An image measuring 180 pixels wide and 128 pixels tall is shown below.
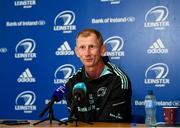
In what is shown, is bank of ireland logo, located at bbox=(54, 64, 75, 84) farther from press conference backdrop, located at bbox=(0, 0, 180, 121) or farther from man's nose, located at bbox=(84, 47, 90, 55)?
man's nose, located at bbox=(84, 47, 90, 55)

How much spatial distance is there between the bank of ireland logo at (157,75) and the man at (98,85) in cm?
71

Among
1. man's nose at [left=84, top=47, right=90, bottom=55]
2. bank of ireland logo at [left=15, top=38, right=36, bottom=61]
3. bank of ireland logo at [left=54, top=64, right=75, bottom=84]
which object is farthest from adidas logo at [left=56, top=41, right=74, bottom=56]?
man's nose at [left=84, top=47, right=90, bottom=55]

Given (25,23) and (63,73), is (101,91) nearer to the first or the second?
(63,73)

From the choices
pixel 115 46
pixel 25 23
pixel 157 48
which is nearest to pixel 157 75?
pixel 157 48

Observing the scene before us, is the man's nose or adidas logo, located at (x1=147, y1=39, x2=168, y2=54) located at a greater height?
adidas logo, located at (x1=147, y1=39, x2=168, y2=54)

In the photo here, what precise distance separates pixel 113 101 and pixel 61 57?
4.21ft

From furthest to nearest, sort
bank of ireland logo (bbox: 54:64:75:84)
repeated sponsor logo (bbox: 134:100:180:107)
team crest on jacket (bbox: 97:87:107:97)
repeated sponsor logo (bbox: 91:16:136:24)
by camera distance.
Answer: bank of ireland logo (bbox: 54:64:75:84) < repeated sponsor logo (bbox: 91:16:136:24) < repeated sponsor logo (bbox: 134:100:180:107) < team crest on jacket (bbox: 97:87:107:97)

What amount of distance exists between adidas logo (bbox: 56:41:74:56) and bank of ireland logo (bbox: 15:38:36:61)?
285mm

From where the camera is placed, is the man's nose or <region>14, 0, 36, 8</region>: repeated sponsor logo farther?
<region>14, 0, 36, 8</region>: repeated sponsor logo

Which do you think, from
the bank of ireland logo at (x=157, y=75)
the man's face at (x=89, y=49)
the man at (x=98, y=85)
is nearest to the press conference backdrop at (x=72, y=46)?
the bank of ireland logo at (x=157, y=75)

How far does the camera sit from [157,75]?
3.15 metres

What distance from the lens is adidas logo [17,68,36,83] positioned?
357 centimetres

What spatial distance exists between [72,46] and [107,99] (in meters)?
1.20

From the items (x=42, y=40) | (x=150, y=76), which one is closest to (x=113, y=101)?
(x=150, y=76)
